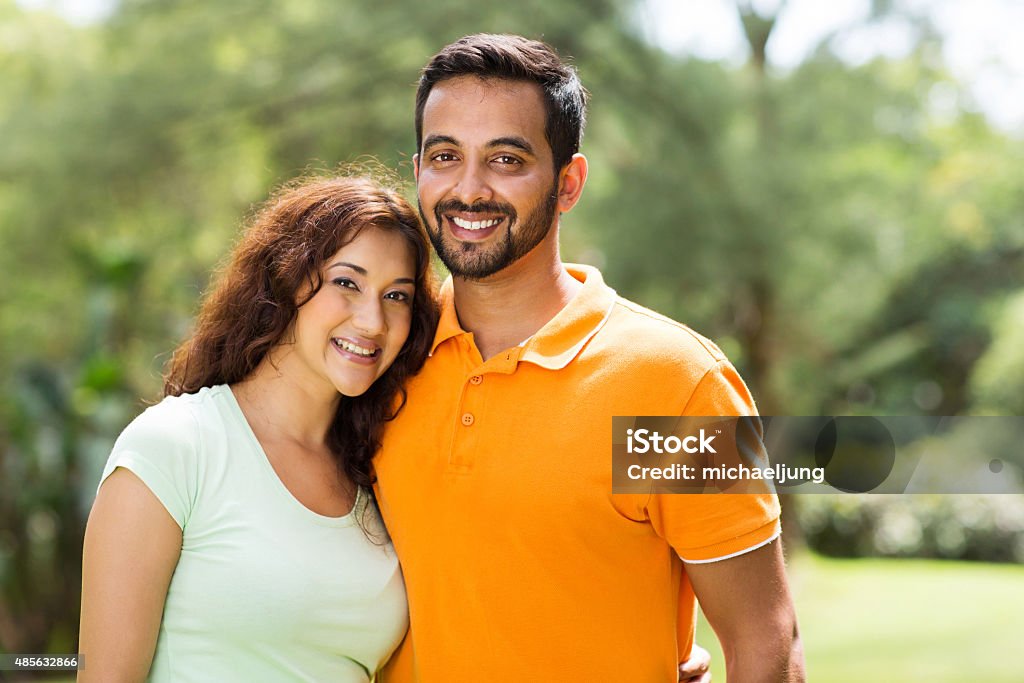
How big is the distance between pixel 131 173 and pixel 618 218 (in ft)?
12.5

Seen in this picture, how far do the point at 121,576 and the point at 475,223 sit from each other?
1.05 metres

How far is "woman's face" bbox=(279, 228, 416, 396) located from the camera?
94.4 inches

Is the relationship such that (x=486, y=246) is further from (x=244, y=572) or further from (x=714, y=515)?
(x=244, y=572)

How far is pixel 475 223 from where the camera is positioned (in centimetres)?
236

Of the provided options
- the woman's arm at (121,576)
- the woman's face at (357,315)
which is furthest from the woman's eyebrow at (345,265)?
the woman's arm at (121,576)

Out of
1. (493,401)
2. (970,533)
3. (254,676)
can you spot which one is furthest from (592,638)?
(970,533)

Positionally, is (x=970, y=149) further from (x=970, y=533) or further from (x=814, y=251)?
(x=814, y=251)

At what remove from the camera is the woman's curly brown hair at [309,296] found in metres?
2.41

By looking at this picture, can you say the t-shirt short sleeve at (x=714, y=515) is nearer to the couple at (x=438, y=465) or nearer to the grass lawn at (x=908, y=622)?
the couple at (x=438, y=465)

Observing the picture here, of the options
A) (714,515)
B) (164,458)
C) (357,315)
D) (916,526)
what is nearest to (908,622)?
(916,526)

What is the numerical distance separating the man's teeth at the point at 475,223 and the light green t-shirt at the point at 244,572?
2.21 feet

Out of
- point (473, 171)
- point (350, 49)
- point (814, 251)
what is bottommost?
point (473, 171)

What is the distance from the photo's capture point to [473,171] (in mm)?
2344

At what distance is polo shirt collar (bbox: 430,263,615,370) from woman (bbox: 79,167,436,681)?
78mm
